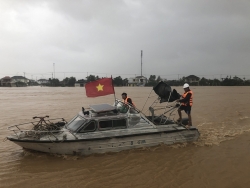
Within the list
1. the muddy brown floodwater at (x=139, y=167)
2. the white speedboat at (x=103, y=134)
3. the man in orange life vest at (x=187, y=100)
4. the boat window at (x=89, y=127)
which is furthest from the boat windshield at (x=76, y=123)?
the man in orange life vest at (x=187, y=100)

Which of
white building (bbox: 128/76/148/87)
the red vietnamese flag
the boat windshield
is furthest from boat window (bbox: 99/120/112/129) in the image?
white building (bbox: 128/76/148/87)

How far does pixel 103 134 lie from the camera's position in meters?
8.07

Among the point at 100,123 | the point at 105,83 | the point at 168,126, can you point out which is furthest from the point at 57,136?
the point at 168,126

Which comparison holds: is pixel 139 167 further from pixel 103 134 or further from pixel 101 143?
pixel 103 134

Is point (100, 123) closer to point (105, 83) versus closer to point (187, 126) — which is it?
point (105, 83)

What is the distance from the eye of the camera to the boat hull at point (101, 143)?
7.67 meters

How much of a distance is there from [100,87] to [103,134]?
1916 millimetres

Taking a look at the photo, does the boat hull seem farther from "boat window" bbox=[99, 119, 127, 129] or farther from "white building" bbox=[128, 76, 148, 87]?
"white building" bbox=[128, 76, 148, 87]

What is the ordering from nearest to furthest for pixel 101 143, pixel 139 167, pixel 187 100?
pixel 139 167, pixel 101 143, pixel 187 100

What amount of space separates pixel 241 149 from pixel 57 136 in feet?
22.6

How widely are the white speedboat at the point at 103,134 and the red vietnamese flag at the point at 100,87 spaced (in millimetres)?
546

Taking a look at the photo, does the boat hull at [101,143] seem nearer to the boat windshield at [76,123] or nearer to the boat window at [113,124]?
the boat window at [113,124]

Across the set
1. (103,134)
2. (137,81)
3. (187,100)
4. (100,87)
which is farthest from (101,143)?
(137,81)

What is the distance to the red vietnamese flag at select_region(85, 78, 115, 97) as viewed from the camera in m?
8.99
